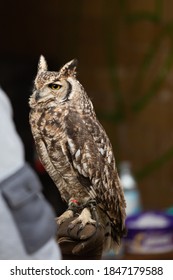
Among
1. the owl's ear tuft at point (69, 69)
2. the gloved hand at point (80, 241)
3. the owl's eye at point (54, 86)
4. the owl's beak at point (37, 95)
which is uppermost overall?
the owl's ear tuft at point (69, 69)

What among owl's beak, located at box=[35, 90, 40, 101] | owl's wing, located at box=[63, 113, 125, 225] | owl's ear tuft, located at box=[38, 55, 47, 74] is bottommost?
owl's wing, located at box=[63, 113, 125, 225]

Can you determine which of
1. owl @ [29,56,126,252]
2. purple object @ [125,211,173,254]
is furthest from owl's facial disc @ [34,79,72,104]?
purple object @ [125,211,173,254]

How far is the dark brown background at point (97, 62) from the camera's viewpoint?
389mm

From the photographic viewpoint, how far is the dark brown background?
0.39 meters

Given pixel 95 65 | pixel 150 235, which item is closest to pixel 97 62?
pixel 95 65

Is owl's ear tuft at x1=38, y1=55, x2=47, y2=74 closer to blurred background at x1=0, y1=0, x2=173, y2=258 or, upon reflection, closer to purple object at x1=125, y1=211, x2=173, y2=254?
blurred background at x1=0, y1=0, x2=173, y2=258

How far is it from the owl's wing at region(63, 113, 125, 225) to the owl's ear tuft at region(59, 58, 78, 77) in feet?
0.07

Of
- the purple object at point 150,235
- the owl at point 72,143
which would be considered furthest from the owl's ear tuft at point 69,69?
the purple object at point 150,235

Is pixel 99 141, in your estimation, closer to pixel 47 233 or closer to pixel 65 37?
pixel 47 233

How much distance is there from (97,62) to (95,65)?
35mm

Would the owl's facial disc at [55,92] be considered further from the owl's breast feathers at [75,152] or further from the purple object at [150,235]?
the purple object at [150,235]

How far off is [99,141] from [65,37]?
0.76 feet

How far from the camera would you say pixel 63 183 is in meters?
0.30
